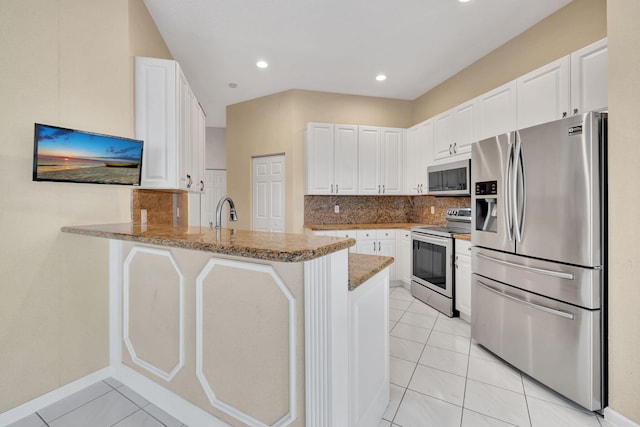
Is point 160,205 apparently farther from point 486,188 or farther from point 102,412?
point 486,188

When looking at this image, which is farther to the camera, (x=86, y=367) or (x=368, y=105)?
(x=368, y=105)

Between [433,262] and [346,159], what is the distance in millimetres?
1953

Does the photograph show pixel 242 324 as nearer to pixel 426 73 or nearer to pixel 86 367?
pixel 86 367

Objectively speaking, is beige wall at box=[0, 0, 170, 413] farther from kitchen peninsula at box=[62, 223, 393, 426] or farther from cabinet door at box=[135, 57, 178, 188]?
kitchen peninsula at box=[62, 223, 393, 426]

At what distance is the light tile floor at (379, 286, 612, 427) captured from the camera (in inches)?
66.1

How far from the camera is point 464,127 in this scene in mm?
3438

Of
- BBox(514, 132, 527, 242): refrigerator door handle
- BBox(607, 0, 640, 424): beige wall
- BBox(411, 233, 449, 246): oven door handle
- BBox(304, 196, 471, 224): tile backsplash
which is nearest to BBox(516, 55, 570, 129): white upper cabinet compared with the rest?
BBox(514, 132, 527, 242): refrigerator door handle

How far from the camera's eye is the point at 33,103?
5.81 ft

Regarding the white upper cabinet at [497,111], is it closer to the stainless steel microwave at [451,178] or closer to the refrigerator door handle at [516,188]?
the stainless steel microwave at [451,178]

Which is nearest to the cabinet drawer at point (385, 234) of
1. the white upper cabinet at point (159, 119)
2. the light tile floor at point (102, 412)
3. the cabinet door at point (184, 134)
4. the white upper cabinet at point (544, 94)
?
the white upper cabinet at point (544, 94)

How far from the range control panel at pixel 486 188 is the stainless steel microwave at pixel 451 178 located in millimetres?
765

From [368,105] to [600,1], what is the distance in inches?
114

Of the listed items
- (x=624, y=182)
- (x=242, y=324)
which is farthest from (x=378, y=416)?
(x=624, y=182)

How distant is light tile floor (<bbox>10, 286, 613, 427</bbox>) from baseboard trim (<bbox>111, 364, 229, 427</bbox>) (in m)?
0.03
